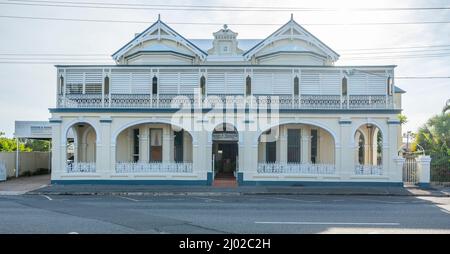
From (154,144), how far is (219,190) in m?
5.76

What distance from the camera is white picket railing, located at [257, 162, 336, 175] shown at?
68.6 feet

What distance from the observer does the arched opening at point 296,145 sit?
22156mm

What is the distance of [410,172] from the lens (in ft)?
71.8

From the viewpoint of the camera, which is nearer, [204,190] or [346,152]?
[204,190]

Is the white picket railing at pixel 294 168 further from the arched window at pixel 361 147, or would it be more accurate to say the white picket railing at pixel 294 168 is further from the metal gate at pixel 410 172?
the metal gate at pixel 410 172

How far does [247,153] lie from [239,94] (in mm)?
3307

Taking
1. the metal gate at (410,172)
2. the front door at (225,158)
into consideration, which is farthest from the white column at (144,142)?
the metal gate at (410,172)

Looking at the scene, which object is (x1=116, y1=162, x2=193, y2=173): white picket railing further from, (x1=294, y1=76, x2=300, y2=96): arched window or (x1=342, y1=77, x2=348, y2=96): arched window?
(x1=342, y1=77, x2=348, y2=96): arched window

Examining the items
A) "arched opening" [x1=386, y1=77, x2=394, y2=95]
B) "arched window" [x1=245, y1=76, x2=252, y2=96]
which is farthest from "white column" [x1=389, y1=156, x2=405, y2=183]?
"arched window" [x1=245, y1=76, x2=252, y2=96]

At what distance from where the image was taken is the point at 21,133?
93.6 ft

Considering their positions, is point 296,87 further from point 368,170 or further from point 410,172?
point 410,172

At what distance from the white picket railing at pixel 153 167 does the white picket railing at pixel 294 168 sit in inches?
162

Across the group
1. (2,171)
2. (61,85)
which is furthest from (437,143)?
(2,171)
